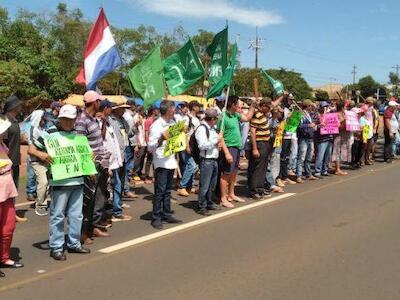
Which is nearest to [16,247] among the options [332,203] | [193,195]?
[193,195]

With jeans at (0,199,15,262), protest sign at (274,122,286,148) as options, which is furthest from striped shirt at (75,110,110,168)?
protest sign at (274,122,286,148)

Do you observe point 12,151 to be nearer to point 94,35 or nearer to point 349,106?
point 94,35

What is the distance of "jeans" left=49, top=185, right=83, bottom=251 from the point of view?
5848 millimetres

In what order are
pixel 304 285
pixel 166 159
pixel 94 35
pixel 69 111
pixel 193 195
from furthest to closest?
pixel 193 195
pixel 94 35
pixel 166 159
pixel 69 111
pixel 304 285

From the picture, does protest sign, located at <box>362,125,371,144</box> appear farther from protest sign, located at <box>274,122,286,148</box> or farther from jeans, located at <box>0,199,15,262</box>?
jeans, located at <box>0,199,15,262</box>

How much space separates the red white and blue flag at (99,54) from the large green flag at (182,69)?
4.97 feet

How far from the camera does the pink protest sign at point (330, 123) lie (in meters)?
12.5

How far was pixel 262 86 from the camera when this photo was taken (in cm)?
6128

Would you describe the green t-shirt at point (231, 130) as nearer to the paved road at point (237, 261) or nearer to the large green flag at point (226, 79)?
the large green flag at point (226, 79)

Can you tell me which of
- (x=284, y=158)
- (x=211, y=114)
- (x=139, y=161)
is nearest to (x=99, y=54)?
(x=211, y=114)

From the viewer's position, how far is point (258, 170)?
32.4ft

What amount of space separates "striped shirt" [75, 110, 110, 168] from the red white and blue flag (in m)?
2.03

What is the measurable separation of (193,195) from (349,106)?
5951 mm

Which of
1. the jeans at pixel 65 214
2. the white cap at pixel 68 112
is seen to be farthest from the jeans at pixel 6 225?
Result: the white cap at pixel 68 112
